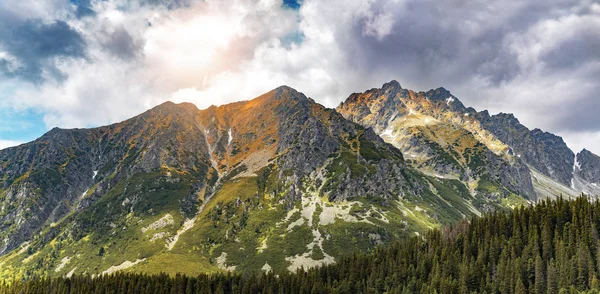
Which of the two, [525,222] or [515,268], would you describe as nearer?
[515,268]

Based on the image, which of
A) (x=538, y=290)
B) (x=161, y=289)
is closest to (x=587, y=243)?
(x=538, y=290)

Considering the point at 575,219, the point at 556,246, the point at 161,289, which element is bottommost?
the point at 161,289

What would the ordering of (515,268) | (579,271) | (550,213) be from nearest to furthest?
(579,271), (515,268), (550,213)

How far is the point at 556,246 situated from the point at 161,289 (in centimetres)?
18510

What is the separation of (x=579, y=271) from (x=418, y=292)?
63.5 m

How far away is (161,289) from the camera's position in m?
200

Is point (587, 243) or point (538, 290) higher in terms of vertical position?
point (587, 243)

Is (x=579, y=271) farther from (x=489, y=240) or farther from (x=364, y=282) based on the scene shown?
(x=364, y=282)

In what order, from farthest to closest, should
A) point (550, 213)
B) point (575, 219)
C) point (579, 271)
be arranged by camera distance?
point (550, 213) → point (575, 219) → point (579, 271)

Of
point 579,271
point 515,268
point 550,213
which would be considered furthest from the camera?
point 550,213

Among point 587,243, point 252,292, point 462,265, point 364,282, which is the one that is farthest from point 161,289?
point 587,243

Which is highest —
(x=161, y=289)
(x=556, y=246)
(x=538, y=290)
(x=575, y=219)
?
(x=575, y=219)

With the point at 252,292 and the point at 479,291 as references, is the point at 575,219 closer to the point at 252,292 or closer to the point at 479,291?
the point at 479,291

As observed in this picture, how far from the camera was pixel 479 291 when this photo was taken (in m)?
166
